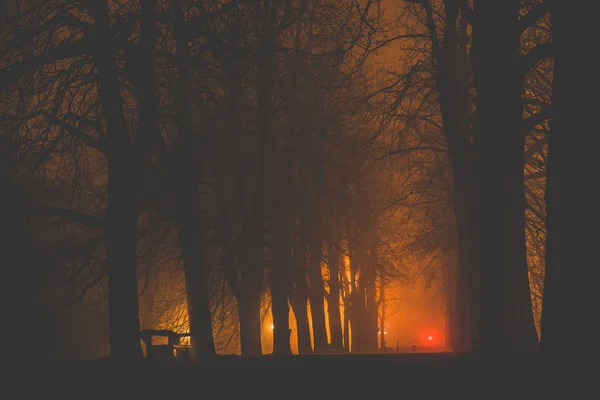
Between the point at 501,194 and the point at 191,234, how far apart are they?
7803 millimetres

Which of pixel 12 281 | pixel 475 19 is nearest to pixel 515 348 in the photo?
pixel 475 19

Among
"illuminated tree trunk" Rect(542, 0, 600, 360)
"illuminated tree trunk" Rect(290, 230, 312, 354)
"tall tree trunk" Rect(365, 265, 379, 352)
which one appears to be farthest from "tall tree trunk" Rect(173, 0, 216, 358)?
"tall tree trunk" Rect(365, 265, 379, 352)

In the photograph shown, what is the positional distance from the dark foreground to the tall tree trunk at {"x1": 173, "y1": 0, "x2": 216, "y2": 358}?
6.20m

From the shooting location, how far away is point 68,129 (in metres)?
16.0

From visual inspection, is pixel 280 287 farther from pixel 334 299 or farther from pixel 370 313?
pixel 370 313

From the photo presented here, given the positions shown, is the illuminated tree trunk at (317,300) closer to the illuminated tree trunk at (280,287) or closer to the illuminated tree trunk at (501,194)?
the illuminated tree trunk at (280,287)

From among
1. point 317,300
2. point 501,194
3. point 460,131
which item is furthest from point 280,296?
point 501,194

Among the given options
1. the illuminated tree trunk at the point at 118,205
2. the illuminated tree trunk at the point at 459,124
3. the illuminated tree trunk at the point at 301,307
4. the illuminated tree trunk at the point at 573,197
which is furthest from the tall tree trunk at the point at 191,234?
the illuminated tree trunk at the point at 573,197

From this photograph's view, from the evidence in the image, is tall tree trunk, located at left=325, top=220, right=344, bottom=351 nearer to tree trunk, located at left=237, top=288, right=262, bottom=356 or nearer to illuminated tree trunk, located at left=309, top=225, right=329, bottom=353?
illuminated tree trunk, located at left=309, top=225, right=329, bottom=353

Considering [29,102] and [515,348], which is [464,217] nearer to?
[515,348]

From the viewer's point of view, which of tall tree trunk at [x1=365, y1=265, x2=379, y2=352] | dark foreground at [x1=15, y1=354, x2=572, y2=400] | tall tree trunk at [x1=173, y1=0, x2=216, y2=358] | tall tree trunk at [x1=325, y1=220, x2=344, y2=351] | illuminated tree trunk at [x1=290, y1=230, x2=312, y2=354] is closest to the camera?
dark foreground at [x1=15, y1=354, x2=572, y2=400]

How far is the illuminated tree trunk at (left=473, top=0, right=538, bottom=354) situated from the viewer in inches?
556

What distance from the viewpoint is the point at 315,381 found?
33.2 ft

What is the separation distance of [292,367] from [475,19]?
6.58 meters
